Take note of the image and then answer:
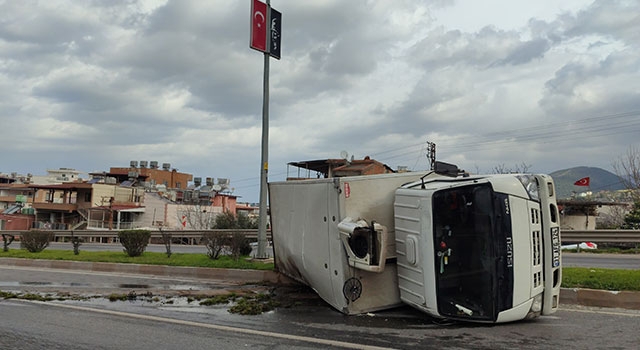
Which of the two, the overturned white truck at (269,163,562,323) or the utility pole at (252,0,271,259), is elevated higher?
the utility pole at (252,0,271,259)

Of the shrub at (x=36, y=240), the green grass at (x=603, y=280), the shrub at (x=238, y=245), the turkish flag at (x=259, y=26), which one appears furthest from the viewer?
the shrub at (x=36, y=240)

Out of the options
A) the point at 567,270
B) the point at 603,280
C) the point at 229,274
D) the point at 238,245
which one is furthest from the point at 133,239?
the point at 603,280

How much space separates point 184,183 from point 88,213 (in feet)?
111

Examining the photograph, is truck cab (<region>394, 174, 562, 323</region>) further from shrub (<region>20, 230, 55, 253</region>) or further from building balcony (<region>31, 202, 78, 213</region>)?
building balcony (<region>31, 202, 78, 213</region>)

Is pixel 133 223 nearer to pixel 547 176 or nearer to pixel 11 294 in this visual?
pixel 11 294

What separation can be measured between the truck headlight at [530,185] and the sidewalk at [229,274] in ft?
8.26

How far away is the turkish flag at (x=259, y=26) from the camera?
12.8 metres

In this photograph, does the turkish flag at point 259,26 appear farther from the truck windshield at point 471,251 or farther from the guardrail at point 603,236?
the guardrail at point 603,236

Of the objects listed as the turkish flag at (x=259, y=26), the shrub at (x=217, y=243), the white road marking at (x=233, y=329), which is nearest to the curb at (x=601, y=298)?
the white road marking at (x=233, y=329)

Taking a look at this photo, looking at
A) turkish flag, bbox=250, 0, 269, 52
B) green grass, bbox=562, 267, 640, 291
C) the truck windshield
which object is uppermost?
turkish flag, bbox=250, 0, 269, 52

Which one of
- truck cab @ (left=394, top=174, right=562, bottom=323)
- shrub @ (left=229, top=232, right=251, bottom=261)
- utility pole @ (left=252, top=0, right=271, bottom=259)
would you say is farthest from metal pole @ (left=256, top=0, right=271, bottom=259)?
truck cab @ (left=394, top=174, right=562, bottom=323)

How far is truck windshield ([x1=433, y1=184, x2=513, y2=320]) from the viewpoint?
536cm

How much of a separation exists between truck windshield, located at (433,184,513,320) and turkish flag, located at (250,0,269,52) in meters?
8.63

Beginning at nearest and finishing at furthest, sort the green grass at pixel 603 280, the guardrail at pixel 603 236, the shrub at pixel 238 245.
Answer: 1. the green grass at pixel 603 280
2. the shrub at pixel 238 245
3. the guardrail at pixel 603 236
